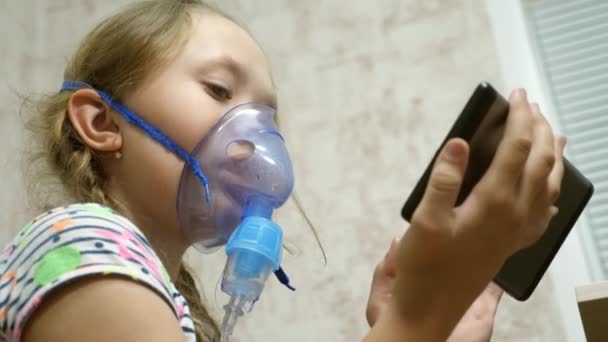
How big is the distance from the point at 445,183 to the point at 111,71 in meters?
0.56

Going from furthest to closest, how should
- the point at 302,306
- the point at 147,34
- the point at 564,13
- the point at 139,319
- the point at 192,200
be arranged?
the point at 564,13, the point at 302,306, the point at 147,34, the point at 192,200, the point at 139,319

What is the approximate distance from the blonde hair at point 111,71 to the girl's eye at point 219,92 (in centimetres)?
7

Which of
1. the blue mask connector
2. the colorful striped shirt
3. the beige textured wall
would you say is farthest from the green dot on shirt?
the beige textured wall

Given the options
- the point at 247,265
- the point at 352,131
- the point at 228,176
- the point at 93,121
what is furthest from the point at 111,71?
the point at 352,131

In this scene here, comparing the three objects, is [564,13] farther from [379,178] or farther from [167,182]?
[167,182]

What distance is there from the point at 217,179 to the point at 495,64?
64cm

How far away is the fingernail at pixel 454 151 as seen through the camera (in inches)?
17.7

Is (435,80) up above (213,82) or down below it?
below

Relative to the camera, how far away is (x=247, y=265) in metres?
0.65

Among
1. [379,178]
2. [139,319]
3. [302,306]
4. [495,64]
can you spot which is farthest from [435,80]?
[139,319]

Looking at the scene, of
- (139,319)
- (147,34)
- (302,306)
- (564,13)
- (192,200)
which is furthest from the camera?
(564,13)

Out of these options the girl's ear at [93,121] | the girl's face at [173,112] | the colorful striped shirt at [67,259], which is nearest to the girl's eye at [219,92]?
the girl's face at [173,112]

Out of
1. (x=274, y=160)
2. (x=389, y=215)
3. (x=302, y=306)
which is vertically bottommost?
(x=302, y=306)

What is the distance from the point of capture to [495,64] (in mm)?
1214
